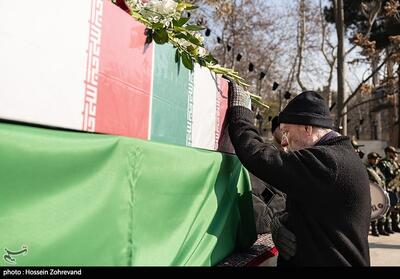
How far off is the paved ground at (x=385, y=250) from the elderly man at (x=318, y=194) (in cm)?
516

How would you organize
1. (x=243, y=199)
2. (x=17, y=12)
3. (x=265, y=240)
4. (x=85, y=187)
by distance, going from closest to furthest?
1. (x=17, y=12)
2. (x=85, y=187)
3. (x=243, y=199)
4. (x=265, y=240)

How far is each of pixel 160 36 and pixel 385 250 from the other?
7368mm

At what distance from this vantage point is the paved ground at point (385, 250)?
6.89 m

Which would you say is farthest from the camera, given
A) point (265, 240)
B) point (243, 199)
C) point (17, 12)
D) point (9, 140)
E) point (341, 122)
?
point (341, 122)

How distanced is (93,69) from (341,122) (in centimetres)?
1083

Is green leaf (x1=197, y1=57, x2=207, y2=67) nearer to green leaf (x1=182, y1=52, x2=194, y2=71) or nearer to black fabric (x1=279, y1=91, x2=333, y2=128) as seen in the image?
green leaf (x1=182, y1=52, x2=194, y2=71)

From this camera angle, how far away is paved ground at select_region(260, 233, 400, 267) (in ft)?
22.6

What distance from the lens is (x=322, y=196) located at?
6.64 feet

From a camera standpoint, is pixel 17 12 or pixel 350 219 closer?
pixel 17 12

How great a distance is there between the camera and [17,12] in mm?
1238

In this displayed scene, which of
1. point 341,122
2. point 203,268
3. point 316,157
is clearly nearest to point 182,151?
point 203,268

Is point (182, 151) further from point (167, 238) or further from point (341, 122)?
point (341, 122)

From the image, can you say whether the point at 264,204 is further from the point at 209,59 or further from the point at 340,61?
the point at 340,61

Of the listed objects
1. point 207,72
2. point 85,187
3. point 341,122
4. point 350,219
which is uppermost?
point 341,122
